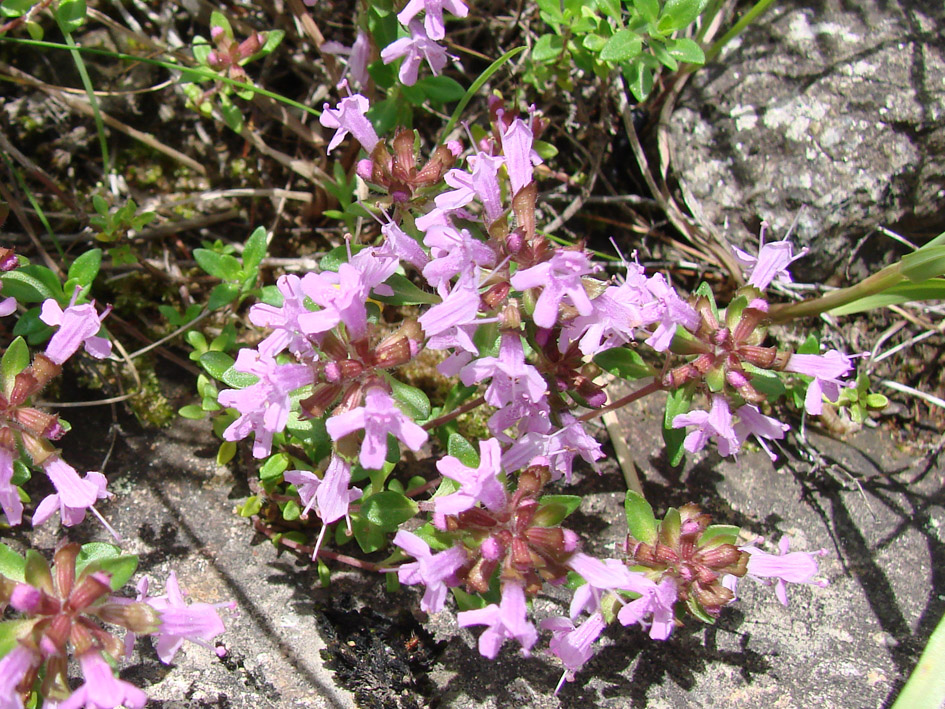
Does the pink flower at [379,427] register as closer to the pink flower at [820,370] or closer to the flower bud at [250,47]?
the pink flower at [820,370]

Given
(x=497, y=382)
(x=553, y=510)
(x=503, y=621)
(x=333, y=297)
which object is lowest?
(x=503, y=621)

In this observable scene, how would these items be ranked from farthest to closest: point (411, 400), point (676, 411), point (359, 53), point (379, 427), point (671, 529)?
point (359, 53), point (676, 411), point (671, 529), point (411, 400), point (379, 427)

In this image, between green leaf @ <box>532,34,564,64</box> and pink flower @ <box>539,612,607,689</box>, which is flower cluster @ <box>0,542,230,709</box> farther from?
green leaf @ <box>532,34,564,64</box>

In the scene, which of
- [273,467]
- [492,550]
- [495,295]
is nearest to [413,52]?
[495,295]

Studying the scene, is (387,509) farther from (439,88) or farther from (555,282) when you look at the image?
(439,88)

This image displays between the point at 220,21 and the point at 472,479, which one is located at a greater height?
the point at 220,21

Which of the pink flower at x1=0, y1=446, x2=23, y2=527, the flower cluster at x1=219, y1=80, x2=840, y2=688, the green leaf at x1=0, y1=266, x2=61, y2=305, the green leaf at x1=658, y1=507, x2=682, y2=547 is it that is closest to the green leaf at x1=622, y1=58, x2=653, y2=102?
the flower cluster at x1=219, y1=80, x2=840, y2=688

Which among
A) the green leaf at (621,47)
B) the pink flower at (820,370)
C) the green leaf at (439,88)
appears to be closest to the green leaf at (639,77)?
the green leaf at (621,47)

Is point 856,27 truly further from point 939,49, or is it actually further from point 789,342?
point 789,342
